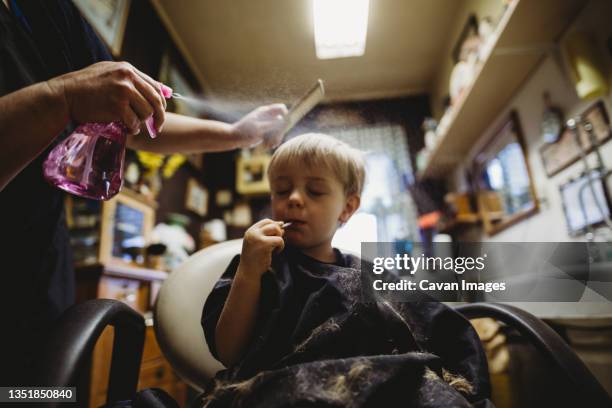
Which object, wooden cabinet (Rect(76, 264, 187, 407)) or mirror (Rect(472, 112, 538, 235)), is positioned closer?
wooden cabinet (Rect(76, 264, 187, 407))

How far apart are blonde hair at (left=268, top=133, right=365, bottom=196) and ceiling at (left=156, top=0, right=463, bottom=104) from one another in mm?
108

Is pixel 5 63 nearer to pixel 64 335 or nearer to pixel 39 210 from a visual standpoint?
pixel 39 210

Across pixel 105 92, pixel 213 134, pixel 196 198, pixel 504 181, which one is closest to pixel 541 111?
pixel 504 181

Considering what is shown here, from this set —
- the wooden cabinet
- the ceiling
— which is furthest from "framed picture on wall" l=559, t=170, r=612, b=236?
the wooden cabinet

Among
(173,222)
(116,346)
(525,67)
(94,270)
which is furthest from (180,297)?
(525,67)

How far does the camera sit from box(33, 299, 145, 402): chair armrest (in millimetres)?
366

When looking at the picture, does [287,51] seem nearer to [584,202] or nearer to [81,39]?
[81,39]

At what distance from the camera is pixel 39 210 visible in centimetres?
67

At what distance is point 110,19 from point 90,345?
68.4 inches

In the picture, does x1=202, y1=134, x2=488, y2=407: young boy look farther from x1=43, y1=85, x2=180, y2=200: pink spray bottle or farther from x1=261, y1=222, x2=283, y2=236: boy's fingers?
x1=43, y1=85, x2=180, y2=200: pink spray bottle

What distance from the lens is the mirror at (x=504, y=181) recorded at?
1988mm

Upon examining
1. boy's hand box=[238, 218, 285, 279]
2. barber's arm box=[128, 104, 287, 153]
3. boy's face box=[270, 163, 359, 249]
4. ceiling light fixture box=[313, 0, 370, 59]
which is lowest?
boy's hand box=[238, 218, 285, 279]

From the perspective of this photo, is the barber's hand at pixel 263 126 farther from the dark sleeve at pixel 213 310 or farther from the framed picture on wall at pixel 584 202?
the framed picture on wall at pixel 584 202

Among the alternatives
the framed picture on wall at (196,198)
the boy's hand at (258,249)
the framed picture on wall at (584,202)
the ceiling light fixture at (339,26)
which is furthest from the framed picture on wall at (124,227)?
the framed picture on wall at (584,202)
